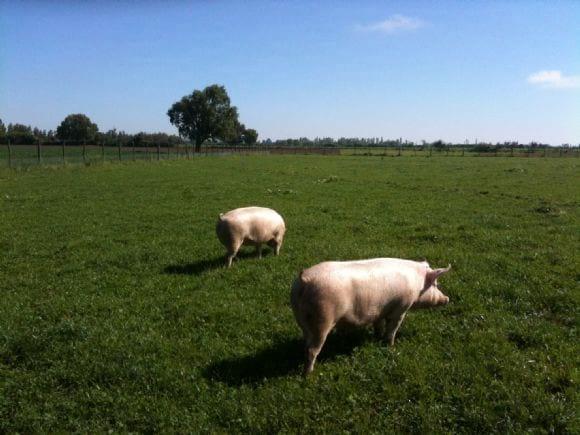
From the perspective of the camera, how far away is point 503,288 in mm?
7793

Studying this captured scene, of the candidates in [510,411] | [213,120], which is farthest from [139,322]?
[213,120]

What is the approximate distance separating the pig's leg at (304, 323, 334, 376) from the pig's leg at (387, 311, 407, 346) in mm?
1170

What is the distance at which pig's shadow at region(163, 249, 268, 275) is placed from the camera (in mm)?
9143

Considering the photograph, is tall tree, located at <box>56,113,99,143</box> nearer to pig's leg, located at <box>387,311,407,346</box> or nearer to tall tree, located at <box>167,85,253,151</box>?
tall tree, located at <box>167,85,253,151</box>

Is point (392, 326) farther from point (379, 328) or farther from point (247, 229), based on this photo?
point (247, 229)

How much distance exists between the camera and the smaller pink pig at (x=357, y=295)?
5.07m

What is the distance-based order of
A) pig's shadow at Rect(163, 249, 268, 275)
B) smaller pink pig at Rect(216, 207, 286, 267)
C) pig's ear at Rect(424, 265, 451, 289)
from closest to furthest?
pig's ear at Rect(424, 265, 451, 289) < smaller pink pig at Rect(216, 207, 286, 267) < pig's shadow at Rect(163, 249, 268, 275)

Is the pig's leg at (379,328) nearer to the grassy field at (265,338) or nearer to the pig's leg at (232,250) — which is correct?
the grassy field at (265,338)

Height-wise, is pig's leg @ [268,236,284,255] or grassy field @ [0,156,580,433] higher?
pig's leg @ [268,236,284,255]

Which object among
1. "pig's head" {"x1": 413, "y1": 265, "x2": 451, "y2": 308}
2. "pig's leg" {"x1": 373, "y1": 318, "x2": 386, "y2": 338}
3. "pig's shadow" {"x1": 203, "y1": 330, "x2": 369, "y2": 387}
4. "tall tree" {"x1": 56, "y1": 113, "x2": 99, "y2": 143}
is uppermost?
"tall tree" {"x1": 56, "y1": 113, "x2": 99, "y2": 143}

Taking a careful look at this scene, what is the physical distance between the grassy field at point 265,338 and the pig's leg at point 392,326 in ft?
0.46

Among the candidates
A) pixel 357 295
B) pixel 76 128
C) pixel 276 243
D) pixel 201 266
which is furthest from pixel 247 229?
pixel 76 128

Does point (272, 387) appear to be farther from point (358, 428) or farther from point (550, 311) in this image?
point (550, 311)

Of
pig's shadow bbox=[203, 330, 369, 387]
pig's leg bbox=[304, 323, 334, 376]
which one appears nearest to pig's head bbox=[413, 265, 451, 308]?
pig's shadow bbox=[203, 330, 369, 387]
